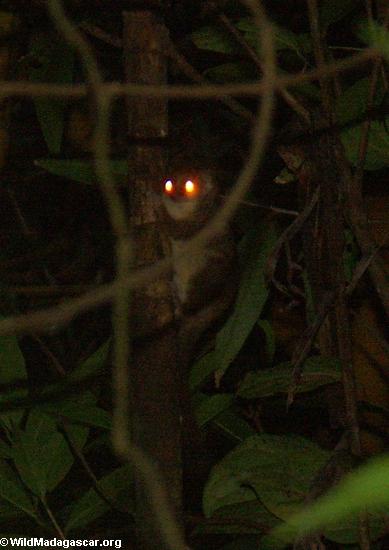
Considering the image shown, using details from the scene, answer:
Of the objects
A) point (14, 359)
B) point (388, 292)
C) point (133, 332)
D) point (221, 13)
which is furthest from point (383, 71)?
point (14, 359)

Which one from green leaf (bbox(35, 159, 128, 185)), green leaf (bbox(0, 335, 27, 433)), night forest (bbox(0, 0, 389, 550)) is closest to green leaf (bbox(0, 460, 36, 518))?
night forest (bbox(0, 0, 389, 550))

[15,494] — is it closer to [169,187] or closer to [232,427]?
[232,427]

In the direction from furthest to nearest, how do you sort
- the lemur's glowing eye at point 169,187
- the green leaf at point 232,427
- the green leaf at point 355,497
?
the lemur's glowing eye at point 169,187
the green leaf at point 232,427
the green leaf at point 355,497

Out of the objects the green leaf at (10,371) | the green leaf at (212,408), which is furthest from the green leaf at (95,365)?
the green leaf at (212,408)

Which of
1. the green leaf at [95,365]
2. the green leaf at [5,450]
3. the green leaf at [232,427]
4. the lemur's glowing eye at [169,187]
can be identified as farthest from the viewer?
the lemur's glowing eye at [169,187]

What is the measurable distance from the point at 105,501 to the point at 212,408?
30cm

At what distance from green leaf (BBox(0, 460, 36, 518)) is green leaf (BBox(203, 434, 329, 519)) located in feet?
1.15

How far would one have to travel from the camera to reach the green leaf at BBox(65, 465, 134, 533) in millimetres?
1476

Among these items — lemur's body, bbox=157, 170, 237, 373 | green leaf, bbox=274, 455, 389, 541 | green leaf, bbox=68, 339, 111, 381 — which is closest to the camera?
green leaf, bbox=274, 455, 389, 541

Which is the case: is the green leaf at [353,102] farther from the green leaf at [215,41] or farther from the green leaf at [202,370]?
the green leaf at [202,370]

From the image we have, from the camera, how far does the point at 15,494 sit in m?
1.49

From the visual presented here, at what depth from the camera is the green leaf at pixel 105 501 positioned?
1.48 metres

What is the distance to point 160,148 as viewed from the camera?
1.15 m

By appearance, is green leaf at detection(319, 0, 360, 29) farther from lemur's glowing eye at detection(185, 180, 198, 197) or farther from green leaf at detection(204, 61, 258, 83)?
lemur's glowing eye at detection(185, 180, 198, 197)
